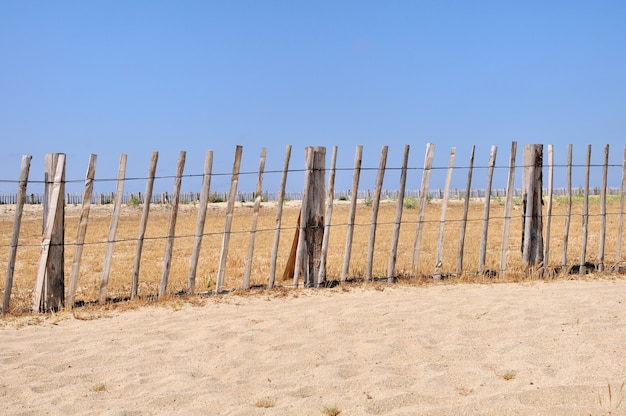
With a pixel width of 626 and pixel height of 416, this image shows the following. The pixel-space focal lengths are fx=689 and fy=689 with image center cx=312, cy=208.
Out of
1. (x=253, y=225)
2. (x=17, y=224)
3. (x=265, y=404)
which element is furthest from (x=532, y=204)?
(x=17, y=224)

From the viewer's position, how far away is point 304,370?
218 inches

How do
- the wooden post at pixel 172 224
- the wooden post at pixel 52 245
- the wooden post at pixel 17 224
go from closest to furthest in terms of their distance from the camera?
1. the wooden post at pixel 17 224
2. the wooden post at pixel 52 245
3. the wooden post at pixel 172 224

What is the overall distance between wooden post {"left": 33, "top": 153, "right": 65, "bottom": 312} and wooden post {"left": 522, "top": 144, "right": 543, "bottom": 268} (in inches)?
262

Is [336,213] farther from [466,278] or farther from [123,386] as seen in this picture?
[123,386]

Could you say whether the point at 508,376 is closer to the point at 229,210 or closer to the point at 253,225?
the point at 253,225

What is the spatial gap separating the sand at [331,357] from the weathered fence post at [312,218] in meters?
0.72

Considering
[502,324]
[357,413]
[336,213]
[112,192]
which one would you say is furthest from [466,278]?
[112,192]

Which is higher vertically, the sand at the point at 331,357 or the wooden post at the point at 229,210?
the wooden post at the point at 229,210

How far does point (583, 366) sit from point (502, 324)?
1527 millimetres

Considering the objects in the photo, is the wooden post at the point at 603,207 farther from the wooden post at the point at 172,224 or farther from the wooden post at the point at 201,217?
the wooden post at the point at 172,224

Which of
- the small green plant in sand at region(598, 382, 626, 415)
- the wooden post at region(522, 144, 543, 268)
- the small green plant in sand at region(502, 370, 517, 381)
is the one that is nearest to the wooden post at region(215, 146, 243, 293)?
Answer: the small green plant in sand at region(502, 370, 517, 381)

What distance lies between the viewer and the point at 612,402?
4605 mm

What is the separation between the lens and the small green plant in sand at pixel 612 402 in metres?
4.45

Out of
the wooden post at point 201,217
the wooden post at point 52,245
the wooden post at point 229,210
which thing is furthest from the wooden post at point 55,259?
the wooden post at point 229,210
